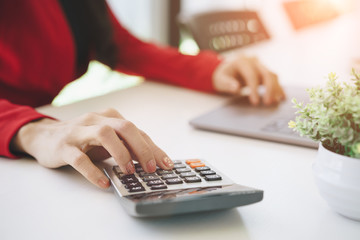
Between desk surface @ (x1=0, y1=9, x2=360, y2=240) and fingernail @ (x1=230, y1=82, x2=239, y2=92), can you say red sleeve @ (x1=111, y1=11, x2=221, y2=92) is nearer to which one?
fingernail @ (x1=230, y1=82, x2=239, y2=92)

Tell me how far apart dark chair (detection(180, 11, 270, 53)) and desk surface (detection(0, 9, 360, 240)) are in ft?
2.44

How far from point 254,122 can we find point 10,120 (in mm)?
A: 439

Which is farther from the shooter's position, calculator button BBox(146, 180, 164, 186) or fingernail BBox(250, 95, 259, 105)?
fingernail BBox(250, 95, 259, 105)

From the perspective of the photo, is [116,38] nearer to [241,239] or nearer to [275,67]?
[275,67]

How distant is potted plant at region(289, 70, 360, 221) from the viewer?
43 centimetres

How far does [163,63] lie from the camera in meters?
1.17

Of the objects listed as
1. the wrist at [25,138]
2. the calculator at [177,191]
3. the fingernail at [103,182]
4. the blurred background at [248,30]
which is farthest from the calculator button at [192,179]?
the blurred background at [248,30]

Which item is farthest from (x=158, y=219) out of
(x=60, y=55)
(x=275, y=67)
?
(x=275, y=67)

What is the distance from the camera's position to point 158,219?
478 mm

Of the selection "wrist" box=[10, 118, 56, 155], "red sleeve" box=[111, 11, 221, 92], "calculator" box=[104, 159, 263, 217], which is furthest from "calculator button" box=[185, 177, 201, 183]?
"red sleeve" box=[111, 11, 221, 92]

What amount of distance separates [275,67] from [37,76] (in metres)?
0.77

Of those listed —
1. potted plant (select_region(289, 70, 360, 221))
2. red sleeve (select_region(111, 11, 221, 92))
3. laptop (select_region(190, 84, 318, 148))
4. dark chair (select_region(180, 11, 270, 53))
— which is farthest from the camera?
dark chair (select_region(180, 11, 270, 53))

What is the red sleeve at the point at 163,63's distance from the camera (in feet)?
3.60

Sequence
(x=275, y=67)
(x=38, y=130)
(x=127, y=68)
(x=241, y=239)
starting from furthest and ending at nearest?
(x=275, y=67), (x=127, y=68), (x=38, y=130), (x=241, y=239)
